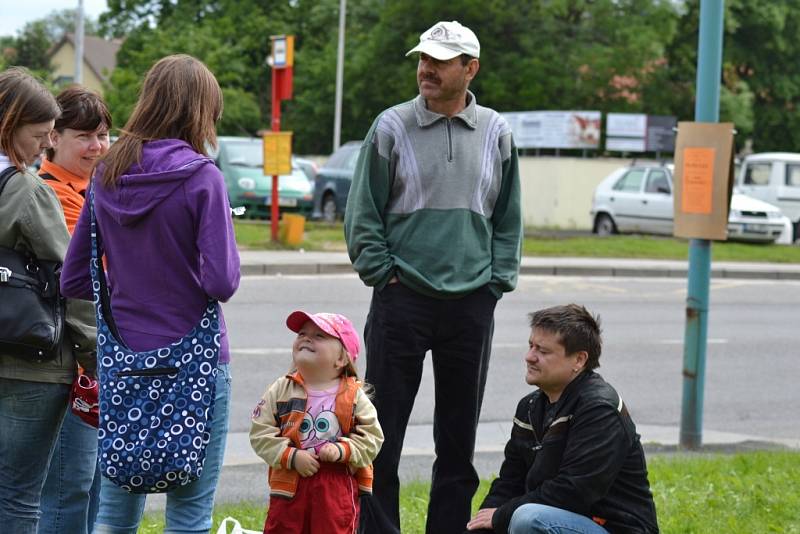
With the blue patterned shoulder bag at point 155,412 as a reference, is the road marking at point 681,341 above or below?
below

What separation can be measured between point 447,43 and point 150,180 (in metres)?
1.63

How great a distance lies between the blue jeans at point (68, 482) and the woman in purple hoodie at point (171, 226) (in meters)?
0.47

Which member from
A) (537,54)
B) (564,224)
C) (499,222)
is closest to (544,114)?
(564,224)

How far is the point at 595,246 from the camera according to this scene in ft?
74.8

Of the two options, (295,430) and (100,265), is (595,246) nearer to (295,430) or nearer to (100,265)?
(295,430)

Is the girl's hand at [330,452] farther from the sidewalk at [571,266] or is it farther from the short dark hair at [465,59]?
the sidewalk at [571,266]

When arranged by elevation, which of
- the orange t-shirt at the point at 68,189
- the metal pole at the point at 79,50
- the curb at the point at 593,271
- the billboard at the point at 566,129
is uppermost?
the metal pole at the point at 79,50

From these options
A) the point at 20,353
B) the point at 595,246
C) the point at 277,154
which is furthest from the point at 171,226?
the point at 595,246

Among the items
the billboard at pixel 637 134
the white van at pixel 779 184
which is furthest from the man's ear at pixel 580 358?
the billboard at pixel 637 134

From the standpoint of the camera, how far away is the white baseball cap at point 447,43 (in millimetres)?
4665

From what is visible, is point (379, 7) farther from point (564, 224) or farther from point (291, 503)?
point (291, 503)

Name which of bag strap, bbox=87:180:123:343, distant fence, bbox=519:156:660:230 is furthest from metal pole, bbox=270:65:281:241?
bag strap, bbox=87:180:123:343

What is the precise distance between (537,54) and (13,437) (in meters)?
36.8

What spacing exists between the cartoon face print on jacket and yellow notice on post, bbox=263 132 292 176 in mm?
15423
